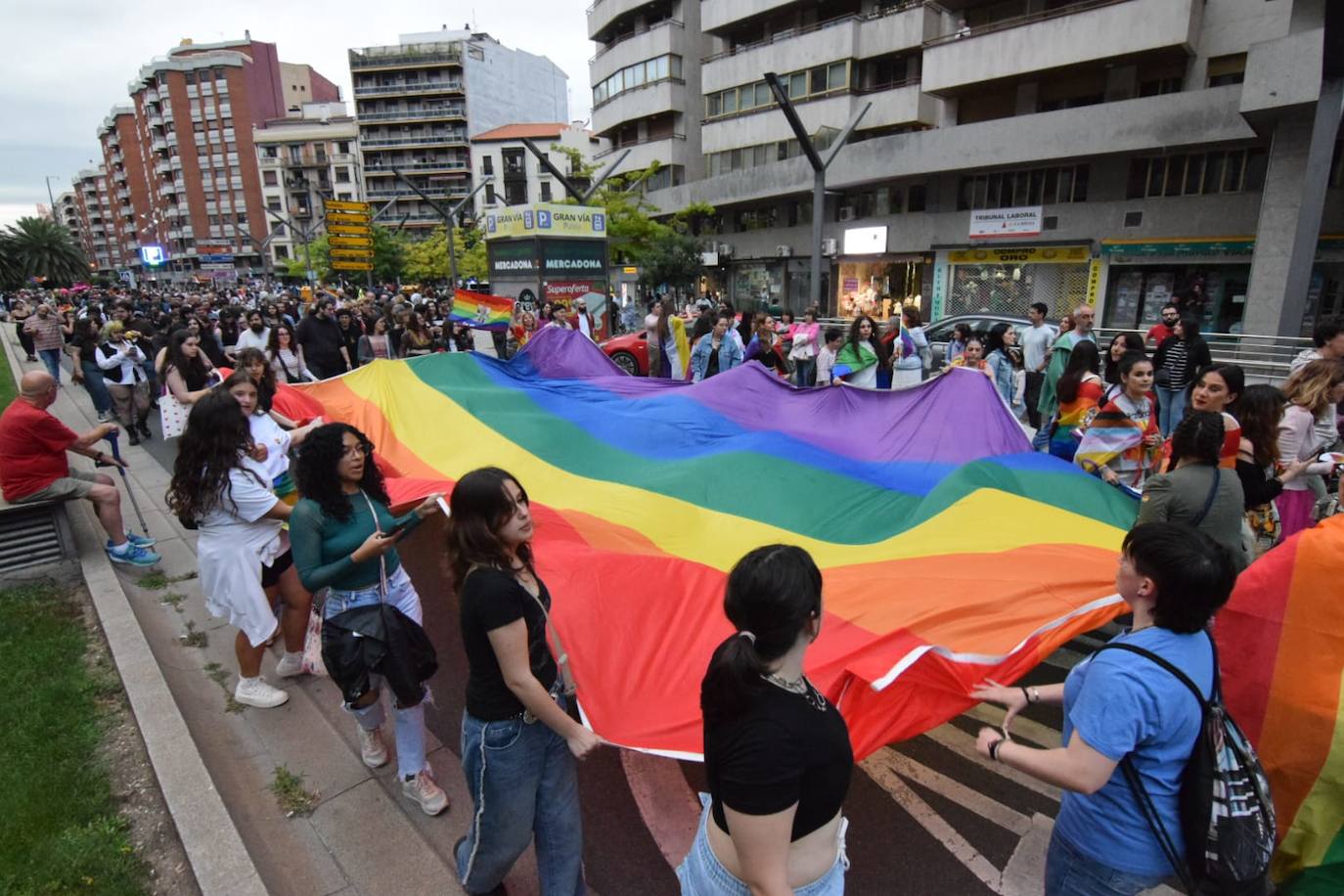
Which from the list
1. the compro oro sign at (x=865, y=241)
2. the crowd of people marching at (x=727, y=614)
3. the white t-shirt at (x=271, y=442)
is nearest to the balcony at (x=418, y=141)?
the compro oro sign at (x=865, y=241)

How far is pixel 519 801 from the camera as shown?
253cm

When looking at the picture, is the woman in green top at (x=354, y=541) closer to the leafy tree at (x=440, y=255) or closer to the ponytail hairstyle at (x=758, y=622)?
the ponytail hairstyle at (x=758, y=622)

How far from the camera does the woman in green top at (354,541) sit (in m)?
3.16

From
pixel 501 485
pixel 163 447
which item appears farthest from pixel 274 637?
pixel 163 447

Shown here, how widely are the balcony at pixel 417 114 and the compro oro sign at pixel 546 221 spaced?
190 feet

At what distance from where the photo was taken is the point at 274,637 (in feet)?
15.9

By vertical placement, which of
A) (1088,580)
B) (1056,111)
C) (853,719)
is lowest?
(853,719)

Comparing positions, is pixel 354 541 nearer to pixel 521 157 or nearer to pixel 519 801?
pixel 519 801

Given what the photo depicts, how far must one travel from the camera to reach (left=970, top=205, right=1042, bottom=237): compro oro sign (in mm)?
24141

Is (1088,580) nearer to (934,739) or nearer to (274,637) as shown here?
(934,739)

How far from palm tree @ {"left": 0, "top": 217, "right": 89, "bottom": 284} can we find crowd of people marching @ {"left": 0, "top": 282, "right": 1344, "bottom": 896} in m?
54.3

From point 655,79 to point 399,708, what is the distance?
40.2 metres

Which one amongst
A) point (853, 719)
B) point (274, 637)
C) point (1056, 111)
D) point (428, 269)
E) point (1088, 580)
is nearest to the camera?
point (853, 719)

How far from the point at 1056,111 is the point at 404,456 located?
947 inches
